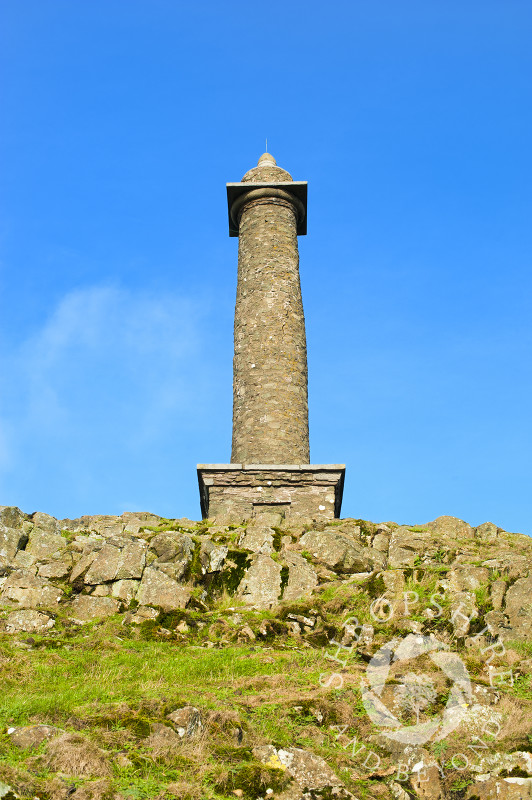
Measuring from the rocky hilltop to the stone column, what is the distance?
411cm

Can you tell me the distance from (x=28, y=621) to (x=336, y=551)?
5.86 meters

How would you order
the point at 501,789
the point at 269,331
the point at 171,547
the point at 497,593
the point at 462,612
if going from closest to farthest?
the point at 501,789, the point at 462,612, the point at 497,593, the point at 171,547, the point at 269,331

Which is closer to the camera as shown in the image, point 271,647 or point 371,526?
point 271,647

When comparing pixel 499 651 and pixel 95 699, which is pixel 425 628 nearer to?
pixel 499 651

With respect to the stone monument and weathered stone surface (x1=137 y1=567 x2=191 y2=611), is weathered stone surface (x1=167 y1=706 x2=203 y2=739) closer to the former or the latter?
weathered stone surface (x1=137 y1=567 x2=191 y2=611)

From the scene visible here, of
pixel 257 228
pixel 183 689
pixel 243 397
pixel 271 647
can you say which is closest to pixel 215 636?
pixel 271 647

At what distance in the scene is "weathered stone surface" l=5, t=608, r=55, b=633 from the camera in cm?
1184

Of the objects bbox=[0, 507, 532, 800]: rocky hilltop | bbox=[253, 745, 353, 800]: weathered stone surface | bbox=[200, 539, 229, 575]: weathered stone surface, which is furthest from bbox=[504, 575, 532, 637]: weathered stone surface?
bbox=[200, 539, 229, 575]: weathered stone surface

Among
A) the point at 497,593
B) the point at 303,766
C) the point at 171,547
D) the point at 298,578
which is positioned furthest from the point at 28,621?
the point at 497,593

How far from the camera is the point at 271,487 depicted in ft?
66.1

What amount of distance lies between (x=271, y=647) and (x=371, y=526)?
244 inches

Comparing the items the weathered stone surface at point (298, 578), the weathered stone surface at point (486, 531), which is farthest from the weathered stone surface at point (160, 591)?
the weathered stone surface at point (486, 531)

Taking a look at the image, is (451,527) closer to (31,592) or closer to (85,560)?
(85,560)

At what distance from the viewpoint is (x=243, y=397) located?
2200 centimetres
